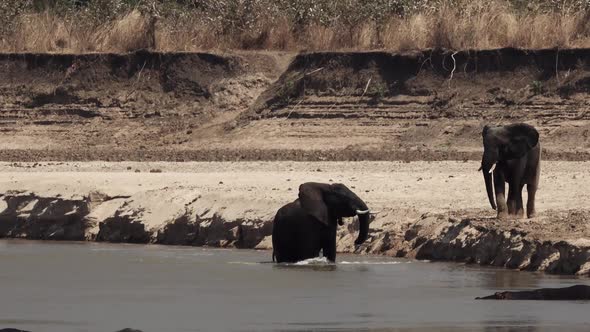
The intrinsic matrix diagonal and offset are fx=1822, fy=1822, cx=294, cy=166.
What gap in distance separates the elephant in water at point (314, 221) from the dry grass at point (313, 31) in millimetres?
17049

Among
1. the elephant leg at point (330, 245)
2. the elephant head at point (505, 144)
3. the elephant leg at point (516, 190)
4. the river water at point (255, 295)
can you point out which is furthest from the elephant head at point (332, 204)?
the elephant leg at point (516, 190)

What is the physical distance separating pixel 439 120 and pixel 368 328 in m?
20.8

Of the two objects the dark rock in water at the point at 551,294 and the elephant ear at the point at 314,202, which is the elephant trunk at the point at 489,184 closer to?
the elephant ear at the point at 314,202

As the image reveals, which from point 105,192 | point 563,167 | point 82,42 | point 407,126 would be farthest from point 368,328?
point 82,42

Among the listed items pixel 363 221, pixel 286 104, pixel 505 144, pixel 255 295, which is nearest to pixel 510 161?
pixel 505 144

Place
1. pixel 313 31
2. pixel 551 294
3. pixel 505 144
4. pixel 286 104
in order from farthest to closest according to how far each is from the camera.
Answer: pixel 313 31 < pixel 286 104 < pixel 505 144 < pixel 551 294

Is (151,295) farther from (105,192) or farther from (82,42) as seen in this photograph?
(82,42)

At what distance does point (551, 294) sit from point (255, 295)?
2.85m

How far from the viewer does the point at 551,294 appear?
1603cm

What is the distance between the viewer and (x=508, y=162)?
20859 millimetres

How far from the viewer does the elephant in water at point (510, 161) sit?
68.1 ft

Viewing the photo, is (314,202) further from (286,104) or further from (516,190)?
(286,104)

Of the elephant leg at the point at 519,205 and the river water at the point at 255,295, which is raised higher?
the elephant leg at the point at 519,205

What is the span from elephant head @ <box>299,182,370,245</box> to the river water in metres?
0.49
